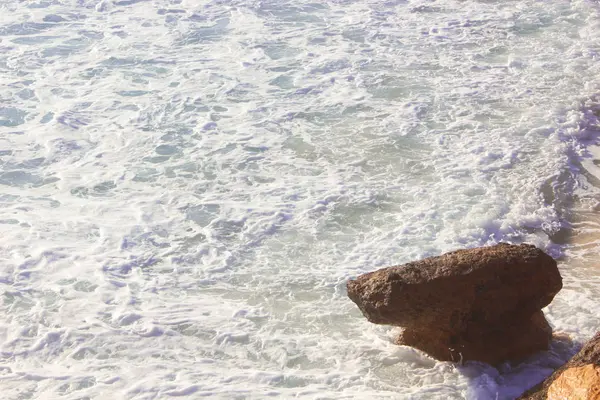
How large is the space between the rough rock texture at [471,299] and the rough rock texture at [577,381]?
679 millimetres

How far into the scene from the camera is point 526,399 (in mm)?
4156

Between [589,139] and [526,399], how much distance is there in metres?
4.72

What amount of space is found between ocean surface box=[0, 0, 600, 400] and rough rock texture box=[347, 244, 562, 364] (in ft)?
0.55

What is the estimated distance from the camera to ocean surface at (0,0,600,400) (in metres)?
5.19

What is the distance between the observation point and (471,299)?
4.74 meters

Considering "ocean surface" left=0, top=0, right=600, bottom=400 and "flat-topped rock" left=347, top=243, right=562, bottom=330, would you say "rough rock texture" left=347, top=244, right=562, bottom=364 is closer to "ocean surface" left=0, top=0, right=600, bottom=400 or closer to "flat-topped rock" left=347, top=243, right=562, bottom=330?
"flat-topped rock" left=347, top=243, right=562, bottom=330

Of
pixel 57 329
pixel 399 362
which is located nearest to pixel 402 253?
pixel 399 362

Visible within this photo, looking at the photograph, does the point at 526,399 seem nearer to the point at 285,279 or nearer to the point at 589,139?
the point at 285,279

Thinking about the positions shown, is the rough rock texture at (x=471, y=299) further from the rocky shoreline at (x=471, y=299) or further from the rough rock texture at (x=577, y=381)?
the rough rock texture at (x=577, y=381)

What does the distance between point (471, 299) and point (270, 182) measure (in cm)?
327

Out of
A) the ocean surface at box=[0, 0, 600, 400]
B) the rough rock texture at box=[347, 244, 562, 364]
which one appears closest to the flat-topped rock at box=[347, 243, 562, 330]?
the rough rock texture at box=[347, 244, 562, 364]

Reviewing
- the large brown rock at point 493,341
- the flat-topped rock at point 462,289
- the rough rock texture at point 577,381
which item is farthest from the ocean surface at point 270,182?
the rough rock texture at point 577,381

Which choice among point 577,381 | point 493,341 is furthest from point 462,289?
point 577,381

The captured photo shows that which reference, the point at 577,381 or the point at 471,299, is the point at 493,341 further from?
the point at 577,381
